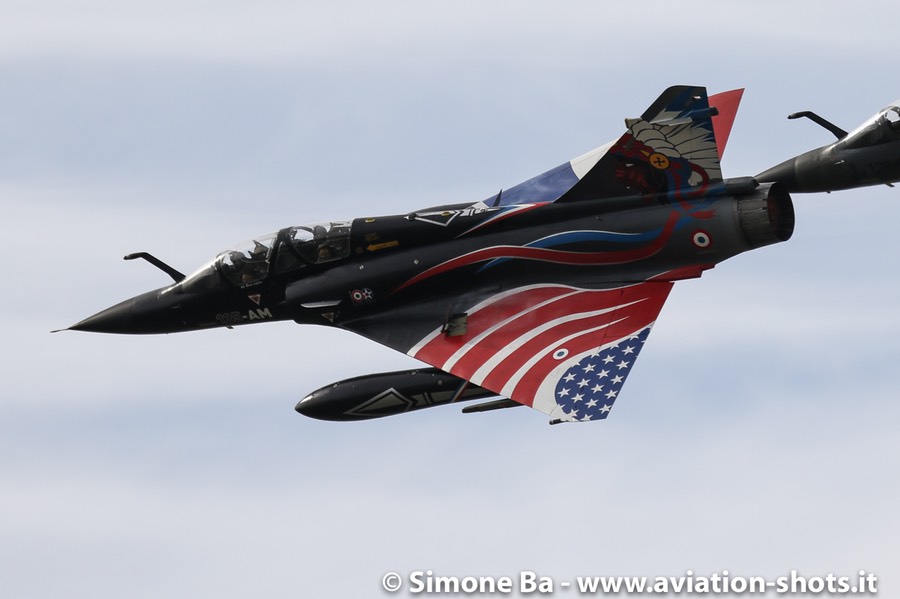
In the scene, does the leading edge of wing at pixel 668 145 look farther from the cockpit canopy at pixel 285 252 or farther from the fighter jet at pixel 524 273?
the cockpit canopy at pixel 285 252

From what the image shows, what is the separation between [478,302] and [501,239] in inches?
41.9

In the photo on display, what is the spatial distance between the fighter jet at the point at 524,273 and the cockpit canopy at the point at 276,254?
0.08 feet

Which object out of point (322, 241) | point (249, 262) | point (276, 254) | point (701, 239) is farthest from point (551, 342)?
point (249, 262)

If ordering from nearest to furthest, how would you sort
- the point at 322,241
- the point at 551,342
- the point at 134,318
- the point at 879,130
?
the point at 551,342 < the point at 322,241 < the point at 879,130 < the point at 134,318

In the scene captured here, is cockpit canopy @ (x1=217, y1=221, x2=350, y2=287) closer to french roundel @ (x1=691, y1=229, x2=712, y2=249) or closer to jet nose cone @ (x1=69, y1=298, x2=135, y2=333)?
jet nose cone @ (x1=69, y1=298, x2=135, y2=333)

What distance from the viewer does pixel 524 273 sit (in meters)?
25.7

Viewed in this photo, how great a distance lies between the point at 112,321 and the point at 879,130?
13440 millimetres

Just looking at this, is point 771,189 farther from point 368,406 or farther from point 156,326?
point 156,326

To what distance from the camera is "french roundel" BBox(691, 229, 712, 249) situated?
80.4ft

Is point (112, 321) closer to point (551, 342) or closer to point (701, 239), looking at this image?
point (551, 342)

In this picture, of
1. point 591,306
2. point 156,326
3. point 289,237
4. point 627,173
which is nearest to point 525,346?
point 591,306

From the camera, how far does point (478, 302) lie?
2581 centimetres

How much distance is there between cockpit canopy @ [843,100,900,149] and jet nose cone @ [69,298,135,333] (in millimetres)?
12561

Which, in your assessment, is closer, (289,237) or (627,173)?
(627,173)
